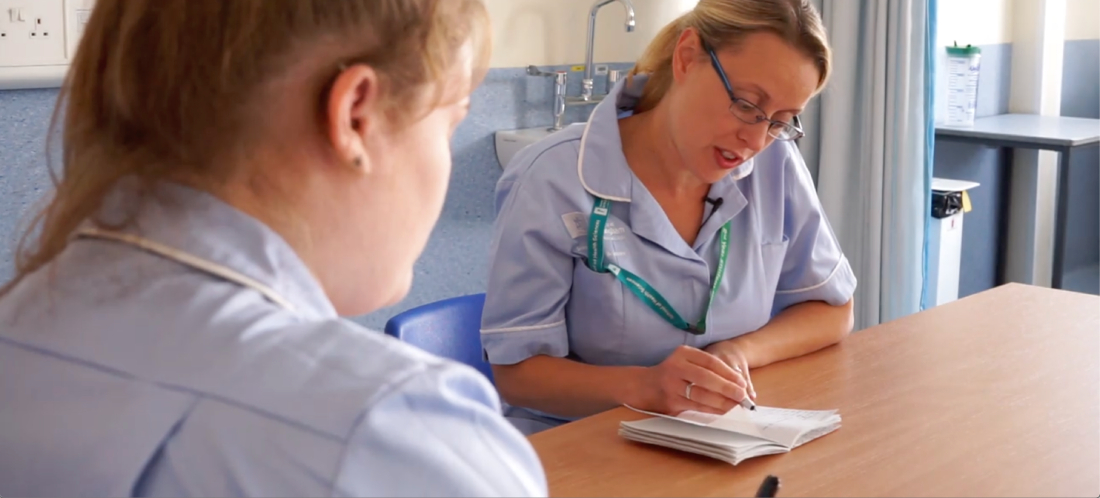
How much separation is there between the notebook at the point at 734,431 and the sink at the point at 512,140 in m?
1.70

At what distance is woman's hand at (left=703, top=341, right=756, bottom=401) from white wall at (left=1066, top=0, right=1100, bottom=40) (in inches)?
132

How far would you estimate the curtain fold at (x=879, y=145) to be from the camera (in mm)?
3199

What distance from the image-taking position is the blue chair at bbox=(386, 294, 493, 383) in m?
1.74

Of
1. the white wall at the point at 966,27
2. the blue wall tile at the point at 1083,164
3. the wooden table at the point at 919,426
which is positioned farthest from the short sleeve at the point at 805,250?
the blue wall tile at the point at 1083,164

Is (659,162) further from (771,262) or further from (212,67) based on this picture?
(212,67)

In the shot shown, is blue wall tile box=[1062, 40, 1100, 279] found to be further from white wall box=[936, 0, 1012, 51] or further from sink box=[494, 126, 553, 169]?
sink box=[494, 126, 553, 169]

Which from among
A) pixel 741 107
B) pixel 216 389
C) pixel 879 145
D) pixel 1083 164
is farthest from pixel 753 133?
pixel 1083 164

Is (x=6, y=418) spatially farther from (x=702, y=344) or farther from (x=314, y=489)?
(x=702, y=344)

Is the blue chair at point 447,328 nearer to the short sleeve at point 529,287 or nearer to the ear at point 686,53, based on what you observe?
the short sleeve at point 529,287

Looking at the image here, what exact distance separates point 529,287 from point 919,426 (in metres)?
0.58

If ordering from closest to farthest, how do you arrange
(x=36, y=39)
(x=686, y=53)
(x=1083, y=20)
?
(x=686, y=53), (x=36, y=39), (x=1083, y=20)

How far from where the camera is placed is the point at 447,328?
1.80 metres

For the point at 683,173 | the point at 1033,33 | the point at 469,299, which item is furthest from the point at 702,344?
the point at 1033,33

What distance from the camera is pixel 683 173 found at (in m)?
1.78
